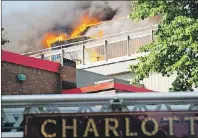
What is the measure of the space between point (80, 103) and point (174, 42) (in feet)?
36.1

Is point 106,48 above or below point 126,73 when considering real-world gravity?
above

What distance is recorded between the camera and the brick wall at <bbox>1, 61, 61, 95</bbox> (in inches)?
619

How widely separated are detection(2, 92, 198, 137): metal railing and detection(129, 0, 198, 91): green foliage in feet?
34.3

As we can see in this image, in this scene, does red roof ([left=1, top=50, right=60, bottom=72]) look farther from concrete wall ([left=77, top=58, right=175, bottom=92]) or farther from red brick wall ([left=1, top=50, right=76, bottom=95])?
concrete wall ([left=77, top=58, right=175, bottom=92])

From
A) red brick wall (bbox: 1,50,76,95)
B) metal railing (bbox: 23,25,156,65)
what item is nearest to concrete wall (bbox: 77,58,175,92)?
metal railing (bbox: 23,25,156,65)

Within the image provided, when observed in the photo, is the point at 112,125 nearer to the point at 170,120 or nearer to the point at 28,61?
the point at 170,120

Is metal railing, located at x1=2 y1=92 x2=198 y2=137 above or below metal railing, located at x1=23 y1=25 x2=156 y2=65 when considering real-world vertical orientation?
below

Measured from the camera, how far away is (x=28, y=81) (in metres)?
16.7

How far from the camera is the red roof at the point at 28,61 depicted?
51.7 ft

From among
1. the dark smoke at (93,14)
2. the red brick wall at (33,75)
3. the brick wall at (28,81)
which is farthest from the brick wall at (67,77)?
the dark smoke at (93,14)

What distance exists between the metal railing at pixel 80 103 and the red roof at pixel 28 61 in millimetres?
9852

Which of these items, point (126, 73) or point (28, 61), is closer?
point (28, 61)

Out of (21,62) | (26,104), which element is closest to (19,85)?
(21,62)

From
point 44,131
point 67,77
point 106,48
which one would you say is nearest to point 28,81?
point 67,77
